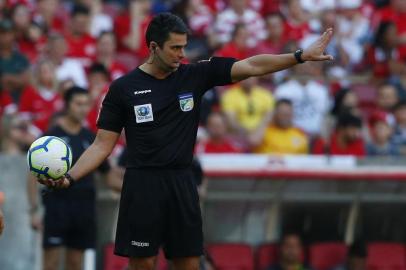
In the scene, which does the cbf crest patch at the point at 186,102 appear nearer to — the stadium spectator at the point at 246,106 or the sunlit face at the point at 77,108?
the sunlit face at the point at 77,108

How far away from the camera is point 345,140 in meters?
13.0

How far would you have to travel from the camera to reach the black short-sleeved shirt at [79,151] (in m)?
10.7

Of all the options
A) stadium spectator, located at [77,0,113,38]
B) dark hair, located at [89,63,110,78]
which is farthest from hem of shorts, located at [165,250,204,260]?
stadium spectator, located at [77,0,113,38]

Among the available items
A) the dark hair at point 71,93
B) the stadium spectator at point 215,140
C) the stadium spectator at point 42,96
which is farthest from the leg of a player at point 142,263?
the stadium spectator at point 42,96

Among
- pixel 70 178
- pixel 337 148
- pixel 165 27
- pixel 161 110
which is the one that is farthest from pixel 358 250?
pixel 165 27

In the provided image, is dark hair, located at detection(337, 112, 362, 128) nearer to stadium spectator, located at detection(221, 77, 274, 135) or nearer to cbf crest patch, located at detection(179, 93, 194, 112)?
stadium spectator, located at detection(221, 77, 274, 135)

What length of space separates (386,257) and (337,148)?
1392 mm

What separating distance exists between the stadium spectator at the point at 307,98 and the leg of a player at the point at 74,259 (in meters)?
3.78

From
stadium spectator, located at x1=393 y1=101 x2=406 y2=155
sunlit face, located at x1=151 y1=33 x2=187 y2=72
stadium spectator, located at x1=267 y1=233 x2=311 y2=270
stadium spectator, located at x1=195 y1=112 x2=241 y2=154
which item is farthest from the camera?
stadium spectator, located at x1=393 y1=101 x2=406 y2=155

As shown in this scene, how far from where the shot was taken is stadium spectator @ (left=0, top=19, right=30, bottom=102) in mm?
13211

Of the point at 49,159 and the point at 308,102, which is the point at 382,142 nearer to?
the point at 308,102

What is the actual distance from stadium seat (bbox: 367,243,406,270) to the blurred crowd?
3.70 feet

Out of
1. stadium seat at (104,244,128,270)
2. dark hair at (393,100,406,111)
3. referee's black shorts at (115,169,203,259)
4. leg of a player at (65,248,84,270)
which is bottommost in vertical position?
stadium seat at (104,244,128,270)

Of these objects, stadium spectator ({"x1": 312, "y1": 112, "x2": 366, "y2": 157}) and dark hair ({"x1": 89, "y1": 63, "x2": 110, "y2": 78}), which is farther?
dark hair ({"x1": 89, "y1": 63, "x2": 110, "y2": 78})
